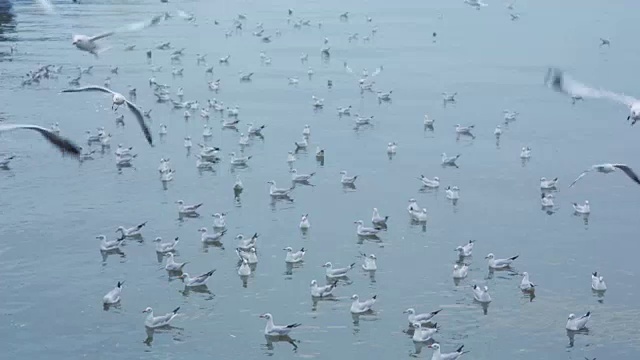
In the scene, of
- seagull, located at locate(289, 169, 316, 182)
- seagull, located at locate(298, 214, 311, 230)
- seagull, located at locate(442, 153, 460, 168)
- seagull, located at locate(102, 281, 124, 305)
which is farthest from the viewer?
seagull, located at locate(442, 153, 460, 168)

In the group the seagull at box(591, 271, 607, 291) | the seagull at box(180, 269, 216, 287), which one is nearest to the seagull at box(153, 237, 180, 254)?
the seagull at box(180, 269, 216, 287)

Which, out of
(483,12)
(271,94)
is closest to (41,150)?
(271,94)

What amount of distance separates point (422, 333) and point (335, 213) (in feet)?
31.9

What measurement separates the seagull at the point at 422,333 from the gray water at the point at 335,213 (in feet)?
0.88

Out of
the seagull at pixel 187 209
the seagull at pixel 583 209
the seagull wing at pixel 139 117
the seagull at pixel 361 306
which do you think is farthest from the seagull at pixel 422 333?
the seagull at pixel 187 209

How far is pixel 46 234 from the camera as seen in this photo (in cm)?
3017

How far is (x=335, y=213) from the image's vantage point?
106 feet

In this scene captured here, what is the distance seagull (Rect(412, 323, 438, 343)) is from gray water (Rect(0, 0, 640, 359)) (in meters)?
0.27

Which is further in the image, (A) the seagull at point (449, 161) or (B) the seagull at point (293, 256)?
(A) the seagull at point (449, 161)

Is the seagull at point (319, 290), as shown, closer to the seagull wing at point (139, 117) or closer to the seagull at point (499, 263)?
the seagull at point (499, 263)

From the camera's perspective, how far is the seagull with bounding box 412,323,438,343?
22.8 meters

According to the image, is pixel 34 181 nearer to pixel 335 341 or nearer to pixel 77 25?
pixel 335 341

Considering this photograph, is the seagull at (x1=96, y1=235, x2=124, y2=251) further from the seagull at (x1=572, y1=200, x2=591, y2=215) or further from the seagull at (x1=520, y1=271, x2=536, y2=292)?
the seagull at (x1=572, y1=200, x2=591, y2=215)

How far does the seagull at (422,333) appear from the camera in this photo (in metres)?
22.8
